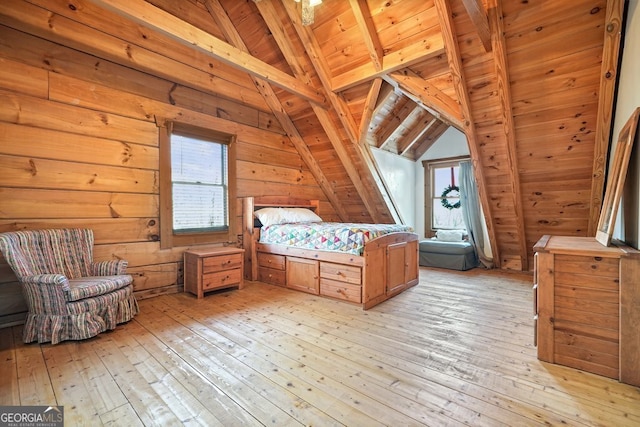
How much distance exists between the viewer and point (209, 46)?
2812 millimetres

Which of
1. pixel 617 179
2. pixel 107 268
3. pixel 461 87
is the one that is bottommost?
pixel 107 268

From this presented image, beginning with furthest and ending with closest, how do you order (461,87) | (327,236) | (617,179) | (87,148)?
(327,236) → (461,87) → (87,148) → (617,179)

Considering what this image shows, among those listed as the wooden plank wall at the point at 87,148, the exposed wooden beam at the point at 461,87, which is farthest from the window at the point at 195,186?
the exposed wooden beam at the point at 461,87

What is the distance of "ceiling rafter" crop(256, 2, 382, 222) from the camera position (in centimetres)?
340

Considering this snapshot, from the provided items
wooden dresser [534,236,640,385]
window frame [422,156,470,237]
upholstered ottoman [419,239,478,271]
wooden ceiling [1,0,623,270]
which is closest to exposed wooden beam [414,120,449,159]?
window frame [422,156,470,237]

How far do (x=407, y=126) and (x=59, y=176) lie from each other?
4889 mm

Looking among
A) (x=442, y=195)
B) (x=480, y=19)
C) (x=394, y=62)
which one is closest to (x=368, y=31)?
(x=394, y=62)

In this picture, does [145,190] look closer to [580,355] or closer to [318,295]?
[318,295]

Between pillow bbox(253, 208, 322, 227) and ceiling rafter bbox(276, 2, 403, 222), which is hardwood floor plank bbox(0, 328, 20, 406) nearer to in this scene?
pillow bbox(253, 208, 322, 227)

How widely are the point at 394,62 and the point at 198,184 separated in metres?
2.79

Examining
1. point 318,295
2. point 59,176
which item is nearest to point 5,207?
point 59,176

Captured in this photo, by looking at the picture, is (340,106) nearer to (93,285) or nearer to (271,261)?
(271,261)

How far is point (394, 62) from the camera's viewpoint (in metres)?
3.14

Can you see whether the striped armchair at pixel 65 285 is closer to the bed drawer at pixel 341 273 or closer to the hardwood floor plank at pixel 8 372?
the hardwood floor plank at pixel 8 372
